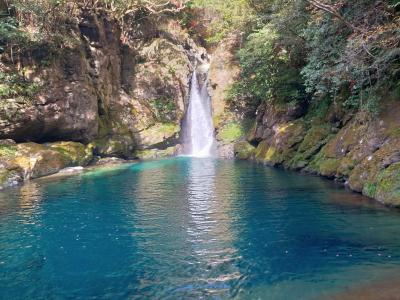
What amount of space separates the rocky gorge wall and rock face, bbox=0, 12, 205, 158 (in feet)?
0.21

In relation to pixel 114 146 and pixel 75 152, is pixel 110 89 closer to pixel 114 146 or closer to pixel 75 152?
pixel 114 146

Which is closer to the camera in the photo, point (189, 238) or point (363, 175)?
point (189, 238)

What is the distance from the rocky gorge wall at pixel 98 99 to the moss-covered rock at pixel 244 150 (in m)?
6.84

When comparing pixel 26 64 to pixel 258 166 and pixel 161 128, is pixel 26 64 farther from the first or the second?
pixel 258 166

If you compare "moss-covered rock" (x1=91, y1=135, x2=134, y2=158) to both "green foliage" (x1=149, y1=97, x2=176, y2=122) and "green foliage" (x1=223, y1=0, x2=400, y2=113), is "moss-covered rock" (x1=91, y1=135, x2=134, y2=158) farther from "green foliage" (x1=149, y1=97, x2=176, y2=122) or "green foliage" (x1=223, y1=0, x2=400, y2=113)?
"green foliage" (x1=223, y1=0, x2=400, y2=113)

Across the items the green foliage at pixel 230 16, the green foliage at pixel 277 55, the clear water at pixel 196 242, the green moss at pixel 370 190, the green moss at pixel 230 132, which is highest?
the green foliage at pixel 230 16

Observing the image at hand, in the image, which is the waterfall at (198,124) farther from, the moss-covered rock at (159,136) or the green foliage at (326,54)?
the green foliage at (326,54)

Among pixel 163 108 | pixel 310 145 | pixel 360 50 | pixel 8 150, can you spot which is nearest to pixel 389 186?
pixel 360 50

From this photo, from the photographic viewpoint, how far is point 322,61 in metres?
17.8

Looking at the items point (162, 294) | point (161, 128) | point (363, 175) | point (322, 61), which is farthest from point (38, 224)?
point (161, 128)

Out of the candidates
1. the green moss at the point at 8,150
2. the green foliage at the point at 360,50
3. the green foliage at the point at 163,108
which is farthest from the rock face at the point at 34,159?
the green foliage at the point at 360,50

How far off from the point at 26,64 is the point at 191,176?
13.7m

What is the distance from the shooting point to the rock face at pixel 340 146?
1410 centimetres

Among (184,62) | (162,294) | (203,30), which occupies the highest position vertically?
(203,30)
